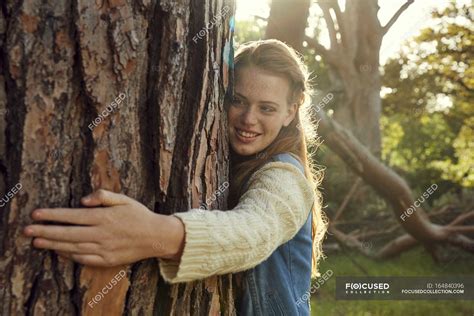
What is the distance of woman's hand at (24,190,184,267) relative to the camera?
148 cm

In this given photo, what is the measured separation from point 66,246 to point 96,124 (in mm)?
306

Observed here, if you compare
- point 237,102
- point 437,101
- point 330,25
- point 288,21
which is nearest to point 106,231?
point 237,102

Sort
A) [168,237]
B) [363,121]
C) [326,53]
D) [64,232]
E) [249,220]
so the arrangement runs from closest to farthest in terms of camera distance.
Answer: [64,232] → [168,237] → [249,220] → [326,53] → [363,121]

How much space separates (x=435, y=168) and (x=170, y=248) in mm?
10537

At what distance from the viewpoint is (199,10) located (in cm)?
174

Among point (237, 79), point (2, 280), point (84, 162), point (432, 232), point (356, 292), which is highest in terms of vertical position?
point (237, 79)

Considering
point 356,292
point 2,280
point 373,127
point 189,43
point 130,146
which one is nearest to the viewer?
point 2,280

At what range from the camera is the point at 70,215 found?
1491 mm

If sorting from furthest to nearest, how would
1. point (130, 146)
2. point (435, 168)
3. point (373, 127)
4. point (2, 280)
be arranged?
1. point (373, 127)
2. point (435, 168)
3. point (130, 146)
4. point (2, 280)

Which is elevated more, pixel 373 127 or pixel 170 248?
pixel 170 248

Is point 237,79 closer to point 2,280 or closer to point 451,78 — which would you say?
point 2,280

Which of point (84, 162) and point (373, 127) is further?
point (373, 127)

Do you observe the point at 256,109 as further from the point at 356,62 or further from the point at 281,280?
the point at 356,62

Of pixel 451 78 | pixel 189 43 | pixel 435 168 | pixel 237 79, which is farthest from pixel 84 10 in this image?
pixel 451 78
